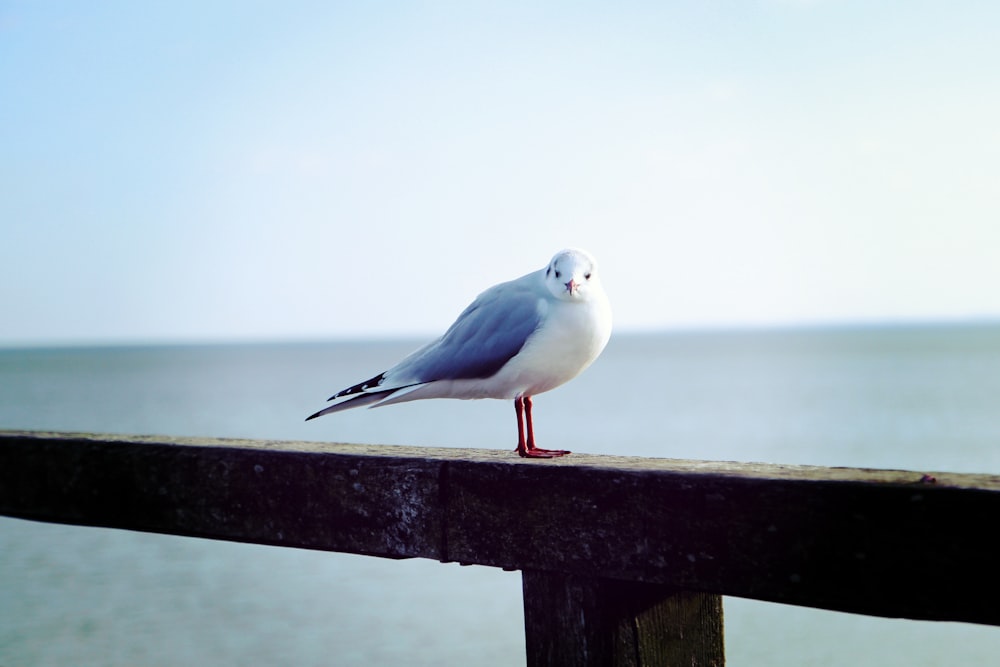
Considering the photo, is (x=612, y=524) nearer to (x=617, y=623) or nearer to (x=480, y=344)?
(x=617, y=623)

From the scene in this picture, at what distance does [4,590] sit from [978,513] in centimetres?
1193

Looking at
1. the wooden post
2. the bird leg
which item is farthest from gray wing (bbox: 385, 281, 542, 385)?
the wooden post

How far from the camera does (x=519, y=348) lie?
2.80 m

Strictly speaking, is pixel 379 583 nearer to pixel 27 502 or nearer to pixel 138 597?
pixel 138 597

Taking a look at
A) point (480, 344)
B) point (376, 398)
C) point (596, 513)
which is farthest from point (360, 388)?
point (596, 513)

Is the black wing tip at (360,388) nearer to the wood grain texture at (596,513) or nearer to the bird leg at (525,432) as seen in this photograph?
the wood grain texture at (596,513)

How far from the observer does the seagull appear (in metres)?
2.66

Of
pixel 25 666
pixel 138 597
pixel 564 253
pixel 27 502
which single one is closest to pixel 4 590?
pixel 138 597

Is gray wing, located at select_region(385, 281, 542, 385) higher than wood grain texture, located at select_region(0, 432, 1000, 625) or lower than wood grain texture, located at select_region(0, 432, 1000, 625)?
higher

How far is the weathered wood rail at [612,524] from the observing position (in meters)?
1.46

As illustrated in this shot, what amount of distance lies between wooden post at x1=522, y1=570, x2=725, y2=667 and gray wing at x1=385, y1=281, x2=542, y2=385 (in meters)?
1.02

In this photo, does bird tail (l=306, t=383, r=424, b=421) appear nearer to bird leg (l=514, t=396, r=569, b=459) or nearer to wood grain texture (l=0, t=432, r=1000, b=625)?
wood grain texture (l=0, t=432, r=1000, b=625)

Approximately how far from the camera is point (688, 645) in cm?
186

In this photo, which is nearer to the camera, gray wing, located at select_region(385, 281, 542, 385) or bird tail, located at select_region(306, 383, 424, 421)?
bird tail, located at select_region(306, 383, 424, 421)
